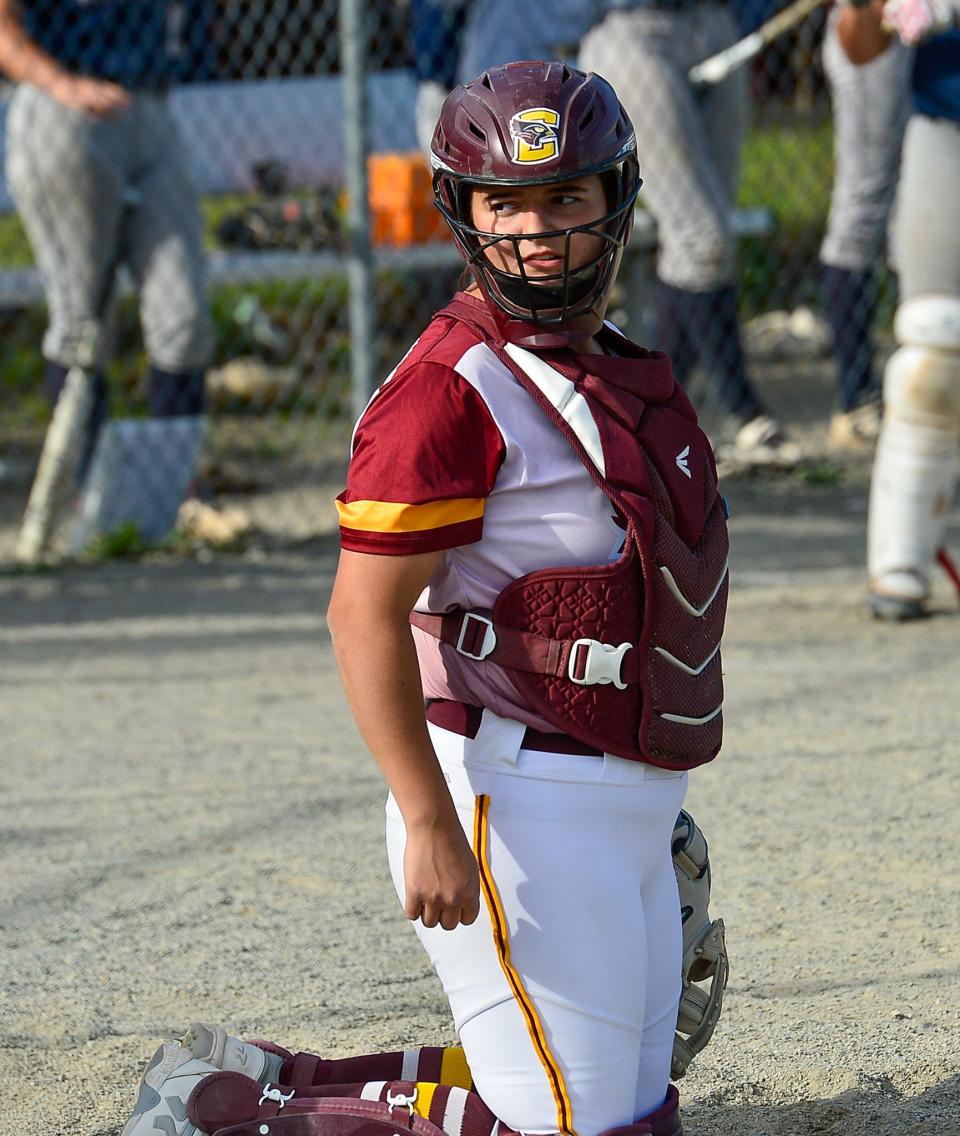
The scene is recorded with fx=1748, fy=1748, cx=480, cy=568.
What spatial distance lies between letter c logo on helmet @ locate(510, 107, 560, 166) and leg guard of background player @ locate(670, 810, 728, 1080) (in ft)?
2.75

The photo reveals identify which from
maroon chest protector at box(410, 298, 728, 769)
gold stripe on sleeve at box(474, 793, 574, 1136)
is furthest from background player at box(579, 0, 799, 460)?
gold stripe on sleeve at box(474, 793, 574, 1136)

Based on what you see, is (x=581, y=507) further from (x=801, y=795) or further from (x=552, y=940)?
(x=801, y=795)

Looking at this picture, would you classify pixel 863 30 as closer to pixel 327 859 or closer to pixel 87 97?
pixel 87 97

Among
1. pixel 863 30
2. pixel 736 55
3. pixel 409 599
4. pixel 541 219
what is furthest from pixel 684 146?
pixel 409 599

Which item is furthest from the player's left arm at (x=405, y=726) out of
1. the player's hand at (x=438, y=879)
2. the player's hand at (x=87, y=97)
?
the player's hand at (x=87, y=97)

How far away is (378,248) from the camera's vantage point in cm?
627

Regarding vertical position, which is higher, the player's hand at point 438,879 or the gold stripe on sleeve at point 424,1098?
the player's hand at point 438,879

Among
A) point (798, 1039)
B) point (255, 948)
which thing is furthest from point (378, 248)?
point (798, 1039)

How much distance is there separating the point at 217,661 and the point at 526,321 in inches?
106

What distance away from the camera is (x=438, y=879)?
1.87 m

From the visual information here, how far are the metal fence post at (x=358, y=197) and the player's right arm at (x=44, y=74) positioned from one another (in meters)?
0.80

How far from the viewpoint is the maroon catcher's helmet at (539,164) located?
6.40 feet

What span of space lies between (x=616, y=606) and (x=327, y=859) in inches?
55.9

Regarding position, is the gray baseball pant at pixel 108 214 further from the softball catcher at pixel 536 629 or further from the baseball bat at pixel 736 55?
the softball catcher at pixel 536 629
